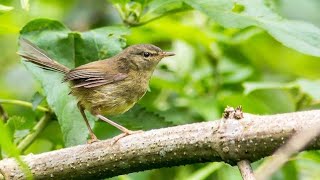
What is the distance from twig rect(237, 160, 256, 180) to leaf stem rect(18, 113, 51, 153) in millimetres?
1462

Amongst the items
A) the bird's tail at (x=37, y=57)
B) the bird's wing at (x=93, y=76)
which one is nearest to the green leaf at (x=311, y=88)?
the bird's wing at (x=93, y=76)

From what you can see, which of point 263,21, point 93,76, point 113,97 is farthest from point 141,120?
point 263,21

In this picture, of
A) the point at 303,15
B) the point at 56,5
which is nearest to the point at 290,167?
Answer: the point at 303,15

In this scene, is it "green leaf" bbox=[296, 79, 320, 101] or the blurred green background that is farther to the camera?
"green leaf" bbox=[296, 79, 320, 101]

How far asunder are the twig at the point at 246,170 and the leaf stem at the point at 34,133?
146 centimetres

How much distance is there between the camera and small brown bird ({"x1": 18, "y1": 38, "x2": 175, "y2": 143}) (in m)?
3.85

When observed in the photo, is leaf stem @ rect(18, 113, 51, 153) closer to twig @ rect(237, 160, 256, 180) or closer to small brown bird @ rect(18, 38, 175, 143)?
small brown bird @ rect(18, 38, 175, 143)

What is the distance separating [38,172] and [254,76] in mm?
2467

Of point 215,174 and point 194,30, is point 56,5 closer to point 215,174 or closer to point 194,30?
point 194,30

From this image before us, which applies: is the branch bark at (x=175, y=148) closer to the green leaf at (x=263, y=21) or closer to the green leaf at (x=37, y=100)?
the green leaf at (x=37, y=100)

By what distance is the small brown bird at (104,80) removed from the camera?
385 cm

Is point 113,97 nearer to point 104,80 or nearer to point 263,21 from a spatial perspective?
point 104,80

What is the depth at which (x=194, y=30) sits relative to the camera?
16.9ft

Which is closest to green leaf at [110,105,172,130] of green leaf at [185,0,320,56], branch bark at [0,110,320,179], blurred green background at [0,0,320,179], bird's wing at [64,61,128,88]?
blurred green background at [0,0,320,179]
